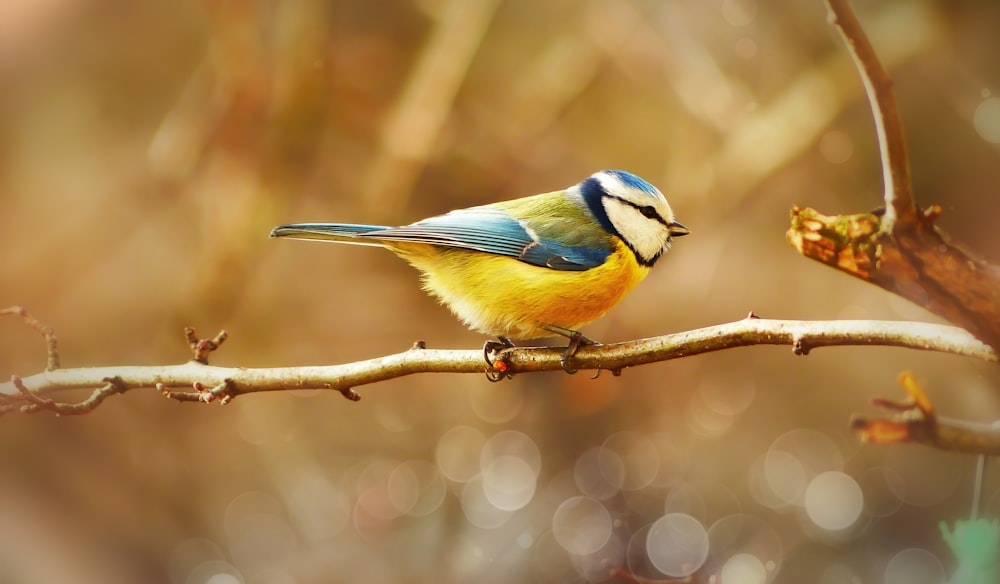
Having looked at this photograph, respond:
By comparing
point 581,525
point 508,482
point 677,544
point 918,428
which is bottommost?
point 918,428

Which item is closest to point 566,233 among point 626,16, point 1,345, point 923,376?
point 923,376

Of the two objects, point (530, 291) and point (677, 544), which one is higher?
point (530, 291)

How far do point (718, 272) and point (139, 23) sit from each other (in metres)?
1.47

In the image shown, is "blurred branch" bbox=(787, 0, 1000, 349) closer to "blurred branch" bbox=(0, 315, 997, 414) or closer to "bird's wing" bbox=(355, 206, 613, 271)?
"blurred branch" bbox=(0, 315, 997, 414)

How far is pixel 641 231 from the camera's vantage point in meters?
1.06

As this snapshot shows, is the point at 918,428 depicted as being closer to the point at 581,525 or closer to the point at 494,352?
the point at 494,352

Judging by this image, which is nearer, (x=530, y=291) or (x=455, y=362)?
(x=455, y=362)

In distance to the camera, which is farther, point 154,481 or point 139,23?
point 139,23

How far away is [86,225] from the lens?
1.82 meters

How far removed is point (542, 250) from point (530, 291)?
0.07 meters

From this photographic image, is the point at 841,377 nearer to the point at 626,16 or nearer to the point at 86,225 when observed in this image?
the point at 626,16

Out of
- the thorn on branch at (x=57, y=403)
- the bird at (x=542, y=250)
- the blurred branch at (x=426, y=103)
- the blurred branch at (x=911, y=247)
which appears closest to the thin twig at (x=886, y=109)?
the blurred branch at (x=911, y=247)

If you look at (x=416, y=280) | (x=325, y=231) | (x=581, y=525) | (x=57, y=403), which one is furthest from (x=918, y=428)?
(x=416, y=280)

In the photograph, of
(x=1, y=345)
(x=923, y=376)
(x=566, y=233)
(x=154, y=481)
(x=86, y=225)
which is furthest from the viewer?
(x=86, y=225)
